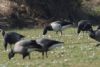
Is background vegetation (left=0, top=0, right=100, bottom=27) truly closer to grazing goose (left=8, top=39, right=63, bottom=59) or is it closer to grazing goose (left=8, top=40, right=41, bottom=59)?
grazing goose (left=8, top=39, right=63, bottom=59)

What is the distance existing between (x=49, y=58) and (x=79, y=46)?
3775 millimetres

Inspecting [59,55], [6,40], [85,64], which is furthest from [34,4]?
[85,64]

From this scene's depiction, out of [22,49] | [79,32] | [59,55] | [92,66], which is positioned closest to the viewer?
[92,66]

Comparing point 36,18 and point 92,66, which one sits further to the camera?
point 36,18

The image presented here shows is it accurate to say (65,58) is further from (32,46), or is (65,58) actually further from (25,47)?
(25,47)

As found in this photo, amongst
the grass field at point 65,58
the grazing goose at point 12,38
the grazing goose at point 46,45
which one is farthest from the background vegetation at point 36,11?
the grazing goose at point 46,45

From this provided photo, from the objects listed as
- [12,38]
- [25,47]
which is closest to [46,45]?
[25,47]

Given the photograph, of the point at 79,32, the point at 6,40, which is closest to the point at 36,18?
the point at 79,32

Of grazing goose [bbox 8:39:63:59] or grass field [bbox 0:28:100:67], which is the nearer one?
grass field [bbox 0:28:100:67]

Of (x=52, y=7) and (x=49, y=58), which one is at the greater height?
(x=52, y=7)

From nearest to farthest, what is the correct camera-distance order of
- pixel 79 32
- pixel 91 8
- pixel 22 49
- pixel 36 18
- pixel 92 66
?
pixel 92 66 < pixel 22 49 < pixel 79 32 < pixel 36 18 < pixel 91 8

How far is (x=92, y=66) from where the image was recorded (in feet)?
53.8

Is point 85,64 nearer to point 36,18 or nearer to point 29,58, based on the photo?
point 29,58

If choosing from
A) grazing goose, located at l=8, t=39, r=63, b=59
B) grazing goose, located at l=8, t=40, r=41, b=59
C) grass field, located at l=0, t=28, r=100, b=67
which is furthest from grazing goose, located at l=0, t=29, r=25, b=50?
grazing goose, located at l=8, t=40, r=41, b=59
